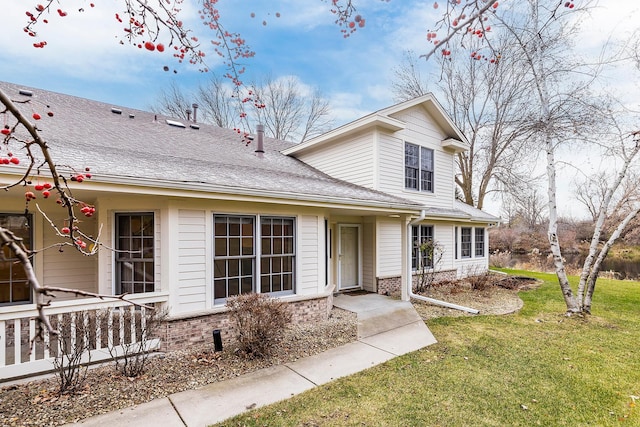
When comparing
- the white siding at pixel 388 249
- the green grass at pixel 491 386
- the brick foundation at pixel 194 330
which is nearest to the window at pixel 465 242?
the white siding at pixel 388 249

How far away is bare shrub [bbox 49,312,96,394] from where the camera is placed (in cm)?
401

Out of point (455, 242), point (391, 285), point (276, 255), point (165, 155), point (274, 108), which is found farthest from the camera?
point (274, 108)

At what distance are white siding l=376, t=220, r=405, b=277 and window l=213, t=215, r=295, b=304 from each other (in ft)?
13.1

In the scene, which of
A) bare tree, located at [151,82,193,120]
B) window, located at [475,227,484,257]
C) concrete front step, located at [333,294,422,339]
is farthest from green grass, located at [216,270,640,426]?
bare tree, located at [151,82,193,120]

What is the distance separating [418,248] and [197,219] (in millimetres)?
7940

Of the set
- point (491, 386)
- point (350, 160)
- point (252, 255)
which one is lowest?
point (491, 386)

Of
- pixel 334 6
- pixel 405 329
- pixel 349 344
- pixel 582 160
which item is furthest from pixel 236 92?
pixel 582 160

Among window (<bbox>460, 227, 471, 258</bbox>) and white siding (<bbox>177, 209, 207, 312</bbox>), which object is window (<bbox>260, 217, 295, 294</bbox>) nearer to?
white siding (<bbox>177, 209, 207, 312</bbox>)

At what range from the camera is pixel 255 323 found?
201 inches

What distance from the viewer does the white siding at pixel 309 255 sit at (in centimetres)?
687

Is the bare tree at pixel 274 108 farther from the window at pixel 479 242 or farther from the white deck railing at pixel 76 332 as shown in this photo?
the white deck railing at pixel 76 332

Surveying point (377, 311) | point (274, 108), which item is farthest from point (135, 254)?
point (274, 108)

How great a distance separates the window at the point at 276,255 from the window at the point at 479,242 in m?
10.8

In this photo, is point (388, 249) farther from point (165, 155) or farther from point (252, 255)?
point (165, 155)
